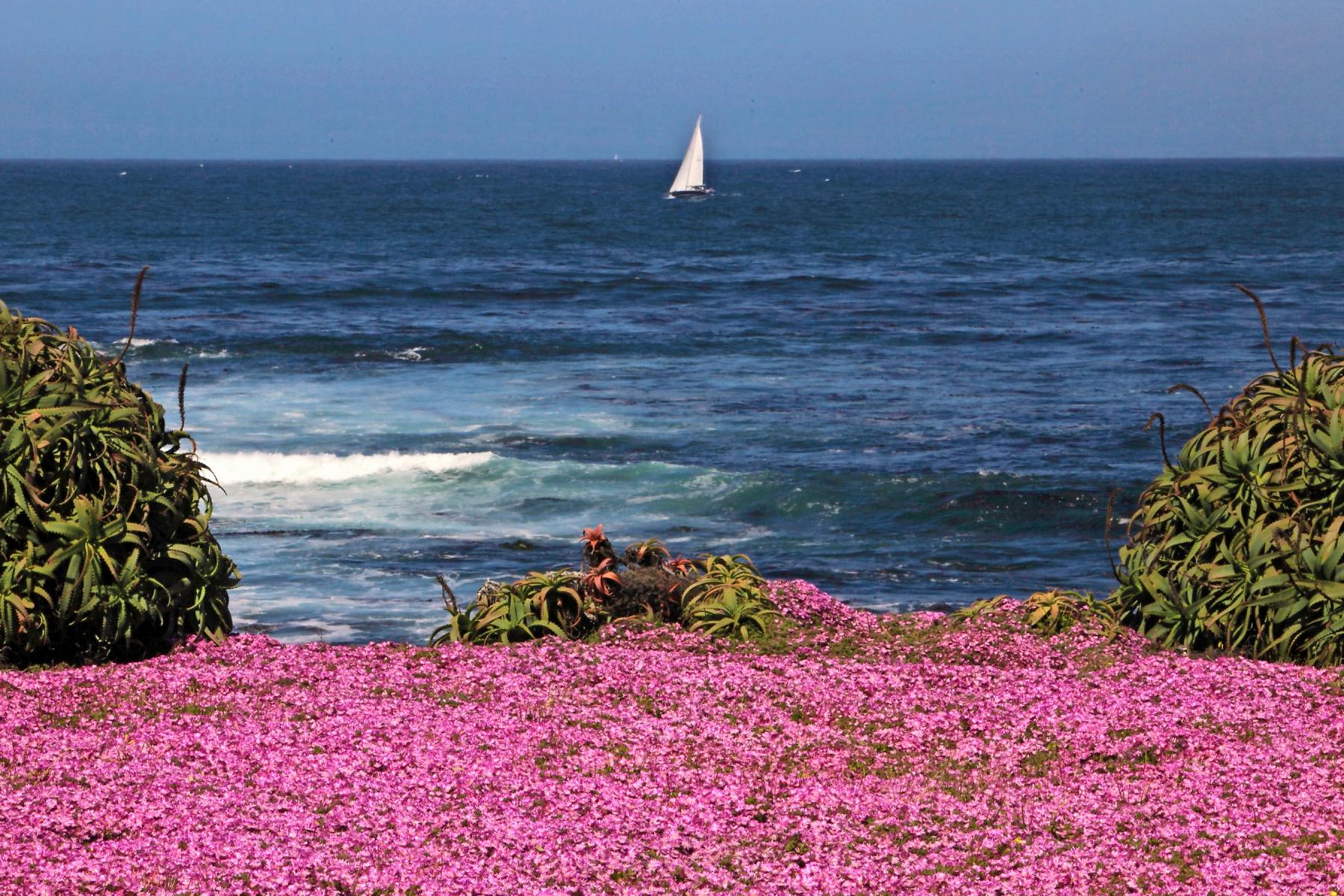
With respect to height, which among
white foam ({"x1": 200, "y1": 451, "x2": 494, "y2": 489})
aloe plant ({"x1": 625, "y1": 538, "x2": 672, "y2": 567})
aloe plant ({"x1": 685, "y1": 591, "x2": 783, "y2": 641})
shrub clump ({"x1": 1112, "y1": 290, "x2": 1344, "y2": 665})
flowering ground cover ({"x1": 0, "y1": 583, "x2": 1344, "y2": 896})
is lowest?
white foam ({"x1": 200, "y1": 451, "x2": 494, "y2": 489})

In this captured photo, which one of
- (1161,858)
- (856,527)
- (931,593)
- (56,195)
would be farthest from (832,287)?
(56,195)

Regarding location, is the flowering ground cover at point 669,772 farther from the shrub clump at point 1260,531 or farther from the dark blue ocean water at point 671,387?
the dark blue ocean water at point 671,387

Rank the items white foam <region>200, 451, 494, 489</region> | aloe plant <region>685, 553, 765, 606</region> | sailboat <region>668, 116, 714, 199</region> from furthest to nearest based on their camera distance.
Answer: sailboat <region>668, 116, 714, 199</region> → white foam <region>200, 451, 494, 489</region> → aloe plant <region>685, 553, 765, 606</region>

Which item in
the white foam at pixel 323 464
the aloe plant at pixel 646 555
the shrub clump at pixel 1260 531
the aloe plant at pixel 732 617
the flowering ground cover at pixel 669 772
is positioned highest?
the shrub clump at pixel 1260 531

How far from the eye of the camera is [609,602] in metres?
12.2

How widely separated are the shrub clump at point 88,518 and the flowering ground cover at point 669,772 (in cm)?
43

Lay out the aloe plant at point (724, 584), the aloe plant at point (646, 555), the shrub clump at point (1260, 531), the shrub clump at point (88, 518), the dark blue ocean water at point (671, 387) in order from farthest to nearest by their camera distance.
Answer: the dark blue ocean water at point (671, 387), the aloe plant at point (646, 555), the aloe plant at point (724, 584), the shrub clump at point (1260, 531), the shrub clump at point (88, 518)

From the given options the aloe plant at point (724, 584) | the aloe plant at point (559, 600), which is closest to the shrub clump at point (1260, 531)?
the aloe plant at point (724, 584)

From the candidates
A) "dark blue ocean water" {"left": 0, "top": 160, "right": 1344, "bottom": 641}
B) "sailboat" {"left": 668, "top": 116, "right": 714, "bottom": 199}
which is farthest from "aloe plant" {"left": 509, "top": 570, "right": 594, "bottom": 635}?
"sailboat" {"left": 668, "top": 116, "right": 714, "bottom": 199}

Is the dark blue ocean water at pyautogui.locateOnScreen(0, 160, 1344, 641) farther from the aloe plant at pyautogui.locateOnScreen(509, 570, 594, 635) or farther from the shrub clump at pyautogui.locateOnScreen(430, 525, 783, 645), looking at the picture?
the aloe plant at pyautogui.locateOnScreen(509, 570, 594, 635)

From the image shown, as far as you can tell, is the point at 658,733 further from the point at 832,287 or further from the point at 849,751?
the point at 832,287

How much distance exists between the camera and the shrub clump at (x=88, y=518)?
10.1 meters

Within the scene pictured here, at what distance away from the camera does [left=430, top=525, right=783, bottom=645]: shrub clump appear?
1171 centimetres

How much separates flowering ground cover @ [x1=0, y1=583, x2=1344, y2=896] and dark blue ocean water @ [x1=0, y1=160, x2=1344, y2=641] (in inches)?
318
